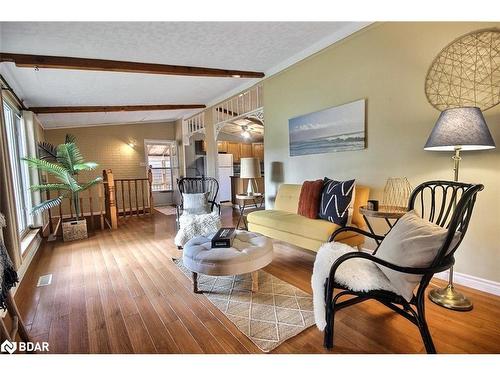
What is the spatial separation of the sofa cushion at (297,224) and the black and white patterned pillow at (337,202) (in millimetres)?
80

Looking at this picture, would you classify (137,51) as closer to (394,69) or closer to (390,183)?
(394,69)

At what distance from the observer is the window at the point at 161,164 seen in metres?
7.70

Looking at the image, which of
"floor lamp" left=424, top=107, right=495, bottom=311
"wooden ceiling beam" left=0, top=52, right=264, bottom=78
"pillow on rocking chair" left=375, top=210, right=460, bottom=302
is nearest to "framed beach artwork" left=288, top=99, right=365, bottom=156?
"floor lamp" left=424, top=107, right=495, bottom=311

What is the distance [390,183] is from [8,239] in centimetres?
373

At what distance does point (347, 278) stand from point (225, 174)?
6231mm

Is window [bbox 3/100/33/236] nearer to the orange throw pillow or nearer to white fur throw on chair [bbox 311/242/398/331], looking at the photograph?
the orange throw pillow

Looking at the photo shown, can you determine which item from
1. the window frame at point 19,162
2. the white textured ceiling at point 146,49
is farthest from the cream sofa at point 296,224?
the window frame at point 19,162

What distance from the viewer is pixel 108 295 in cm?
222

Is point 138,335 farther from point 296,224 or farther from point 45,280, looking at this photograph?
point 296,224

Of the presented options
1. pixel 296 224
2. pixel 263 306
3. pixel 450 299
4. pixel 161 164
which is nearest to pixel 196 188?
pixel 161 164

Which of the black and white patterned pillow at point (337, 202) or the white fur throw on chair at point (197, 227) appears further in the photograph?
the white fur throw on chair at point (197, 227)

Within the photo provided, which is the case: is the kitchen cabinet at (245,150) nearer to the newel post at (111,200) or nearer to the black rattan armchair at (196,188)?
the black rattan armchair at (196,188)

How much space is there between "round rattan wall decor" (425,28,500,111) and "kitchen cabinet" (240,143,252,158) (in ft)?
20.1
